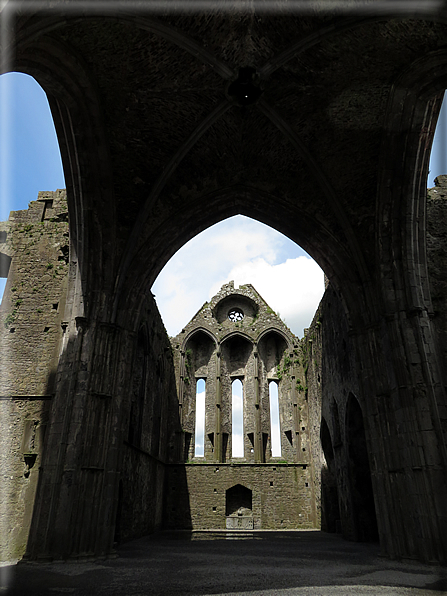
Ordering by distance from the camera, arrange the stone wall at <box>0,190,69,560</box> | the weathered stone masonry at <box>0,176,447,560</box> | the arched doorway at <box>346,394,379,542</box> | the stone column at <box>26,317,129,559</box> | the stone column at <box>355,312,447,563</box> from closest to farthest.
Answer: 1. the stone column at <box>355,312,447,563</box>
2. the stone column at <box>26,317,129,559</box>
3. the stone wall at <box>0,190,69,560</box>
4. the weathered stone masonry at <box>0,176,447,560</box>
5. the arched doorway at <box>346,394,379,542</box>

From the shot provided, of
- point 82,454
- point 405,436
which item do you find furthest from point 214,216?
point 405,436

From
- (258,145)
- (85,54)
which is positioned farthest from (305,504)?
(85,54)

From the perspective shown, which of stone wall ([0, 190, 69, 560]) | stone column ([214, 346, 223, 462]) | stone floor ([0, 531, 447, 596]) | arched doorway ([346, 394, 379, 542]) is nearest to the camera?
stone floor ([0, 531, 447, 596])

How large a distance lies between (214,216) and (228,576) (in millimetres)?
6448

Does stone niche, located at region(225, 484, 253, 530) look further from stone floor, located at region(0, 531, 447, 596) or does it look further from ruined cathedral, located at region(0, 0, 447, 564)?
stone floor, located at region(0, 531, 447, 596)

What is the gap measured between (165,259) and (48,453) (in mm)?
4098

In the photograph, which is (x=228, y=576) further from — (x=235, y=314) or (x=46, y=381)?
(x=235, y=314)

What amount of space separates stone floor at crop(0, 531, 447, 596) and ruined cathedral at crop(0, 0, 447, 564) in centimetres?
61

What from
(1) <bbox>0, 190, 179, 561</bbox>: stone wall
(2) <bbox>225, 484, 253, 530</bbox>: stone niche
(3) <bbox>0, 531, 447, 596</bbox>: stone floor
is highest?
(1) <bbox>0, 190, 179, 561</bbox>: stone wall

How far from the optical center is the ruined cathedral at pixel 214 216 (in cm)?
595

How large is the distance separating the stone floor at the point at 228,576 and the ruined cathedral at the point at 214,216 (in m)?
0.61

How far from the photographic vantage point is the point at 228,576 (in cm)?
460

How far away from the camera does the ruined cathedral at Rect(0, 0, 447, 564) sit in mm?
5953

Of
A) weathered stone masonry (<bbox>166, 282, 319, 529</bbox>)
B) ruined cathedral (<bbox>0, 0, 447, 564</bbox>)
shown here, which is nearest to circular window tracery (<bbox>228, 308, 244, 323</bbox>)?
weathered stone masonry (<bbox>166, 282, 319, 529</bbox>)
